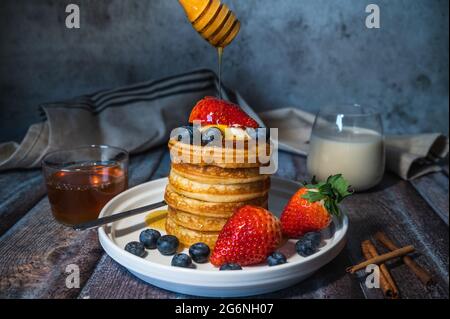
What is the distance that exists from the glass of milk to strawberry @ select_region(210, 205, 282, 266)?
0.69 m

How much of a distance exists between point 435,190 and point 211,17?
3.61 ft

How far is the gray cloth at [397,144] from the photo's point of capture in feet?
6.77

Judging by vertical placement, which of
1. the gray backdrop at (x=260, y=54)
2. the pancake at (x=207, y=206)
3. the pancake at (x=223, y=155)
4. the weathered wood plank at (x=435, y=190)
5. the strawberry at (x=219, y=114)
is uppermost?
the gray backdrop at (x=260, y=54)

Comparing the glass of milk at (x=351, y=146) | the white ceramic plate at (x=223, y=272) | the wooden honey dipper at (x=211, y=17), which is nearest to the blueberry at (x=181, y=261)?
the white ceramic plate at (x=223, y=272)

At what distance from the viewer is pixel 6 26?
2359mm

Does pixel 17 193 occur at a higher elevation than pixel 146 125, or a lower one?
lower

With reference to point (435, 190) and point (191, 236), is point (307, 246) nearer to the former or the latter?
point (191, 236)

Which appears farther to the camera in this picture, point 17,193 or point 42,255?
point 17,193

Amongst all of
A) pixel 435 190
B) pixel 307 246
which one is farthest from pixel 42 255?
pixel 435 190

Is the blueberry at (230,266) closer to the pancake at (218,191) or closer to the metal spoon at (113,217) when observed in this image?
the pancake at (218,191)

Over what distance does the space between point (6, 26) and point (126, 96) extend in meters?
0.67

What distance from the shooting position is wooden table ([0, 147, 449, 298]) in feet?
3.81

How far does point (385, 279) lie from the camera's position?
1198 mm

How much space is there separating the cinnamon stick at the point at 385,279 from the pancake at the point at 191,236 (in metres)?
0.41
